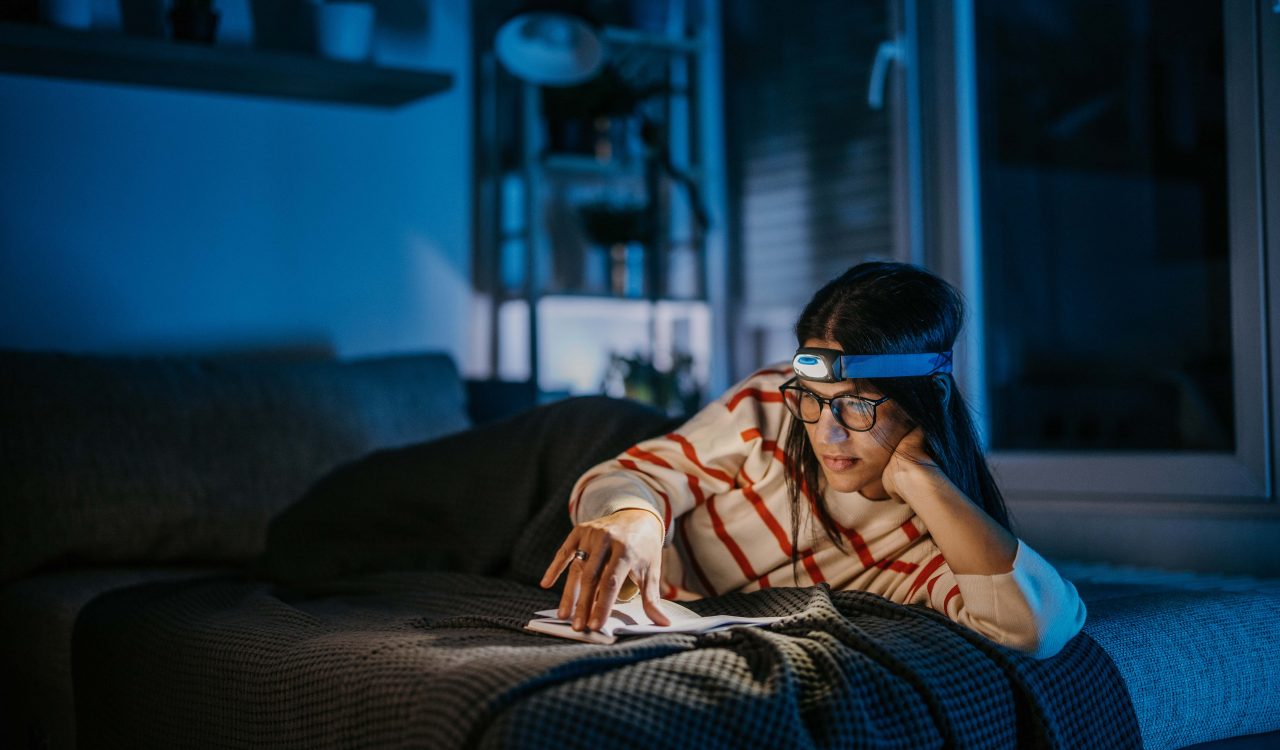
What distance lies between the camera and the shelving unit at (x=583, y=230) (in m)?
3.33

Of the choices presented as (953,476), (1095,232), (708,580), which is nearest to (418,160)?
(1095,232)

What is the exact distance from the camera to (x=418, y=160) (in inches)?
128

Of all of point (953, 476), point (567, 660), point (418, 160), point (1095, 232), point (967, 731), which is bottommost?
point (967, 731)

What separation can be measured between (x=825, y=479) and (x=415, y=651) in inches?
23.0

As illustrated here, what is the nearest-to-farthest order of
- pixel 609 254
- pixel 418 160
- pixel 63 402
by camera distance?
pixel 63 402 < pixel 418 160 < pixel 609 254

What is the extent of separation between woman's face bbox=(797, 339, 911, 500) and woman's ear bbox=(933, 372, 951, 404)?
0.05 m

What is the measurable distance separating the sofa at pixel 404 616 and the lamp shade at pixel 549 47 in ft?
2.31

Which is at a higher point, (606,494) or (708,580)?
(606,494)

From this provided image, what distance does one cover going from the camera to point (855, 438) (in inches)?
56.2

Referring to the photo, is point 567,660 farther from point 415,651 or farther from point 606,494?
point 606,494

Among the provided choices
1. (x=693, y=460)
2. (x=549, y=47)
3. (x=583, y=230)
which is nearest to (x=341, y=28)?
(x=549, y=47)

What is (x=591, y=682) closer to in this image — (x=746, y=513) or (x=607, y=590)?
(x=607, y=590)

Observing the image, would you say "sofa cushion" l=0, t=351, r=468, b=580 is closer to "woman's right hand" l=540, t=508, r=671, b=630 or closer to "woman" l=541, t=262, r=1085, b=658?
"woman" l=541, t=262, r=1085, b=658

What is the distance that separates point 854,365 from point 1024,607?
12.3 inches
